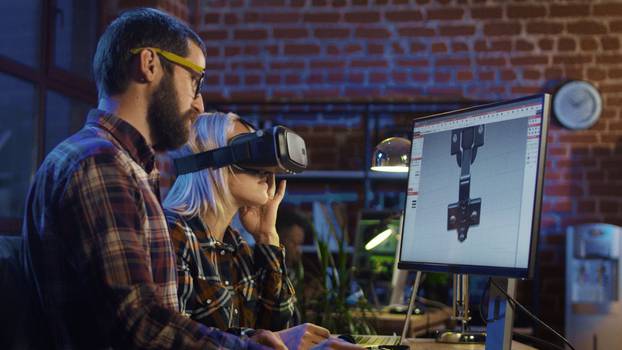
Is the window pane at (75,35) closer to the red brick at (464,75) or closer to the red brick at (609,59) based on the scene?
the red brick at (464,75)

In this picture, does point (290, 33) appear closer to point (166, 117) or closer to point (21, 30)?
point (21, 30)

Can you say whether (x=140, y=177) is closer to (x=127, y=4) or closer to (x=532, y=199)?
(x=532, y=199)

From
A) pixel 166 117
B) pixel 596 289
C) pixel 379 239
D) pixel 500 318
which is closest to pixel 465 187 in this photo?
pixel 500 318

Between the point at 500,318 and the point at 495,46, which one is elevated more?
the point at 495,46

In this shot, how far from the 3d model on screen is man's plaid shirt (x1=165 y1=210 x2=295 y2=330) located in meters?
0.57

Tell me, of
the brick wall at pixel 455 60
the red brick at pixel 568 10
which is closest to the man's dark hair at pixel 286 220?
the brick wall at pixel 455 60

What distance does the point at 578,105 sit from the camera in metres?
4.94

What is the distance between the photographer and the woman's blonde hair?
6.45ft

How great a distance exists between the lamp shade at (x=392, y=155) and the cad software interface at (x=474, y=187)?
722 mm

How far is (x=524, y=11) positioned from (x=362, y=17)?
102 centimetres

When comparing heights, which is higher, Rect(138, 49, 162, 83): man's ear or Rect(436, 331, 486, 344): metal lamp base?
Rect(138, 49, 162, 83): man's ear

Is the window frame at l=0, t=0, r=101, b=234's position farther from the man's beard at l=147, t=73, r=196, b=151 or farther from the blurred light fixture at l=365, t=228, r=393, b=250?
the man's beard at l=147, t=73, r=196, b=151

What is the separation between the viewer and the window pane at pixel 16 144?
11.4 ft

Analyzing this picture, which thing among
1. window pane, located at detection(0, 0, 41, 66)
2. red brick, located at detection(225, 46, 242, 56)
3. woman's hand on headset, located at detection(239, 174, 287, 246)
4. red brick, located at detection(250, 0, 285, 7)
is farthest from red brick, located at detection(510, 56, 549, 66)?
woman's hand on headset, located at detection(239, 174, 287, 246)
